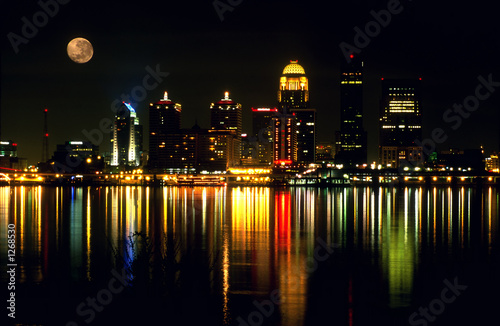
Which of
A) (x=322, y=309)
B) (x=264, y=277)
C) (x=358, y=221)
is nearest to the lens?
(x=322, y=309)

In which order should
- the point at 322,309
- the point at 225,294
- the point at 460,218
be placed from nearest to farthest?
the point at 322,309 → the point at 225,294 → the point at 460,218

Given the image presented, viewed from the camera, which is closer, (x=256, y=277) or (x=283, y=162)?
(x=256, y=277)

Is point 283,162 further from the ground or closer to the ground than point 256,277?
further from the ground

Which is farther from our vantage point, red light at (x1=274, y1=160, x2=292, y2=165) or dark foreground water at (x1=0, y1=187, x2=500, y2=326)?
red light at (x1=274, y1=160, x2=292, y2=165)

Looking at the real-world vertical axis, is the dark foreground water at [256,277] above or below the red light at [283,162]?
below

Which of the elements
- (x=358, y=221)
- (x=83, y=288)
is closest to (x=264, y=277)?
(x=83, y=288)

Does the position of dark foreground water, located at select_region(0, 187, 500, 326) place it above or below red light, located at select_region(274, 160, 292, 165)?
below

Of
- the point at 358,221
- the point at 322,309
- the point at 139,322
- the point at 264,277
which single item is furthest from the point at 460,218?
the point at 139,322

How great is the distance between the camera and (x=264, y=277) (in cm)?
1541

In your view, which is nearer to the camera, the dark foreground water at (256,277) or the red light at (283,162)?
the dark foreground water at (256,277)

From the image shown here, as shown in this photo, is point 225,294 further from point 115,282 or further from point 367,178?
point 367,178

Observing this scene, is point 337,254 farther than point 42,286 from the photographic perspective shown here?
Yes

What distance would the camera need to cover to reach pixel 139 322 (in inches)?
441

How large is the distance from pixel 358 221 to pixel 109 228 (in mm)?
13137
